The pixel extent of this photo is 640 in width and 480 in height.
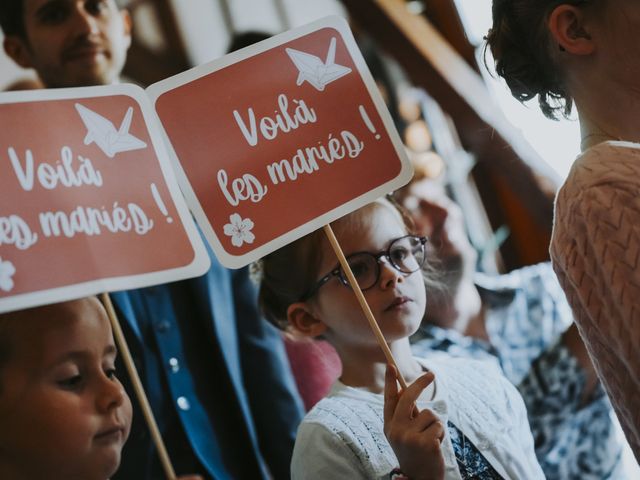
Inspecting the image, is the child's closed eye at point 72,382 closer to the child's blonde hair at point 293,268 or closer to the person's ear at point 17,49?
the child's blonde hair at point 293,268

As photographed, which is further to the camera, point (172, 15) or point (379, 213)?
point (172, 15)

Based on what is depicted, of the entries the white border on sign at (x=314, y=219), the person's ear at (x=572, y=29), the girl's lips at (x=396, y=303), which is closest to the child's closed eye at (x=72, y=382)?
the white border on sign at (x=314, y=219)

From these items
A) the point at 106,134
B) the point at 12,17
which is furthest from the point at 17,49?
the point at 106,134

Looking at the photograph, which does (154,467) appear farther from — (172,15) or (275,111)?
(172,15)

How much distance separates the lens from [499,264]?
8.96 ft

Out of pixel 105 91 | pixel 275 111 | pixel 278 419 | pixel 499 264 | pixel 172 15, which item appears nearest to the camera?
pixel 105 91

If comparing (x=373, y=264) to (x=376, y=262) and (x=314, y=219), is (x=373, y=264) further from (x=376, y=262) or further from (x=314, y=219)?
(x=314, y=219)

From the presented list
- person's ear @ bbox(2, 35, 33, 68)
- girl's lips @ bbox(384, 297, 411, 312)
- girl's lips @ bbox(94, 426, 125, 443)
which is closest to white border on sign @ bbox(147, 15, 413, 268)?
girl's lips @ bbox(384, 297, 411, 312)

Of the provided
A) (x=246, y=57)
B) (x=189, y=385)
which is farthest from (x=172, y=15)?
(x=189, y=385)

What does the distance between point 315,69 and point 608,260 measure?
1.88ft

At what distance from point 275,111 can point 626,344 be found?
2.04 feet

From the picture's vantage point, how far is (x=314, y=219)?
124cm

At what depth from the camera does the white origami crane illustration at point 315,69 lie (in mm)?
1313

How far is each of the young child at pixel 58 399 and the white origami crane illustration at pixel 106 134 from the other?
0.74 feet
